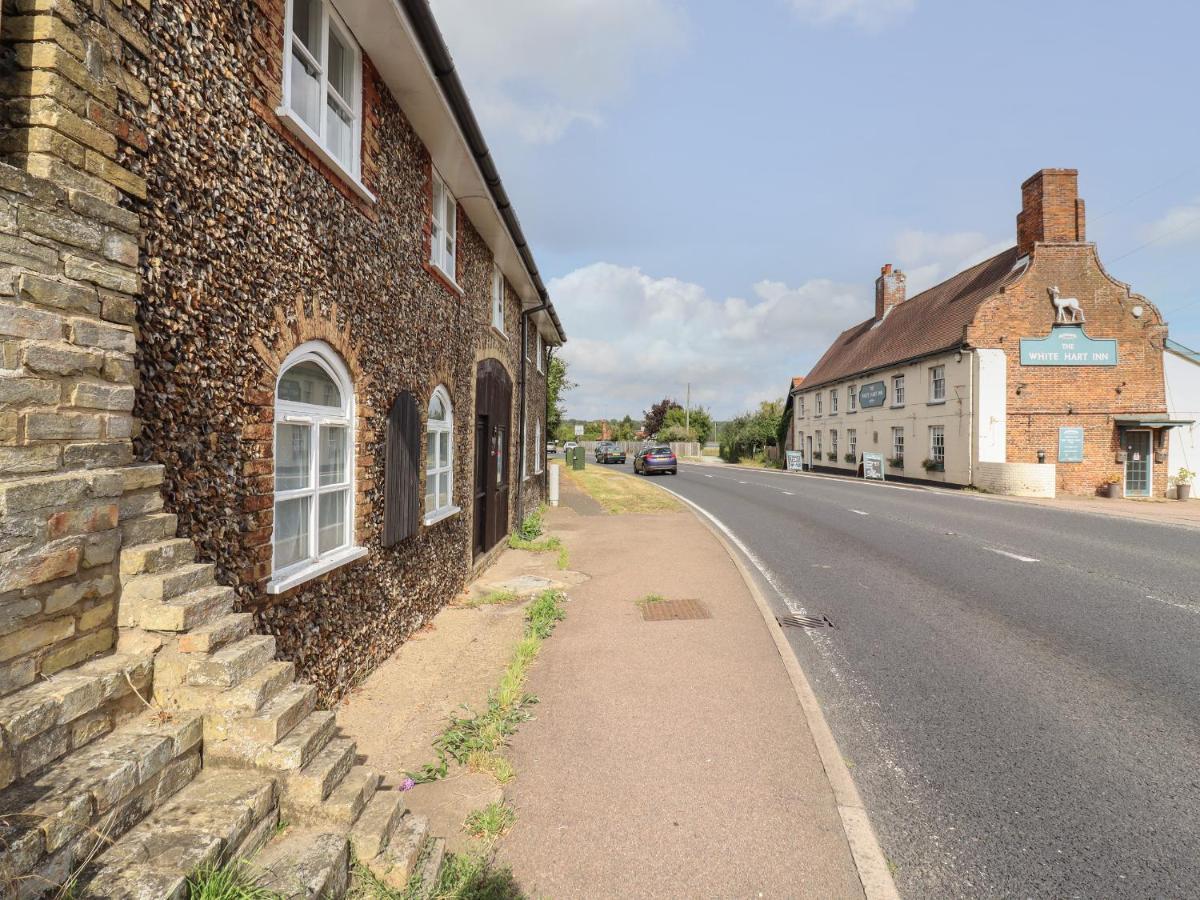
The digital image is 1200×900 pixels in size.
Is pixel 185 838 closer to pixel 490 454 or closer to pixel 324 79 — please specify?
pixel 324 79

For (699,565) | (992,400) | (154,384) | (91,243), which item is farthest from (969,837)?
(992,400)

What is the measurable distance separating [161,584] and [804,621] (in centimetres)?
569

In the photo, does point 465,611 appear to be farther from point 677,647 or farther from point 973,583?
point 973,583

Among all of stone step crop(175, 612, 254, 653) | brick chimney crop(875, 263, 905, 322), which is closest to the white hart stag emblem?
brick chimney crop(875, 263, 905, 322)

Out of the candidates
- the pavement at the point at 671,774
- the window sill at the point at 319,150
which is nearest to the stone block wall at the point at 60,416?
the window sill at the point at 319,150

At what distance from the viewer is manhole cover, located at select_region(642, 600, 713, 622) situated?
6.49 meters

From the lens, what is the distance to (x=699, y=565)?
9.03m

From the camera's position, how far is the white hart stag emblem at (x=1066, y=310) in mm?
21312

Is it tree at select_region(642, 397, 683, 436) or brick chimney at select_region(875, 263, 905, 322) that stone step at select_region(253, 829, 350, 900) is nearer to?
brick chimney at select_region(875, 263, 905, 322)

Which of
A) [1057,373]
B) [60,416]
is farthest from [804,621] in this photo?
[1057,373]

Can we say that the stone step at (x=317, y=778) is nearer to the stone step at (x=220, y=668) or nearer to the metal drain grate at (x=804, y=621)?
the stone step at (x=220, y=668)

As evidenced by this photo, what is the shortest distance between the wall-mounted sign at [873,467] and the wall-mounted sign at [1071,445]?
700 centimetres

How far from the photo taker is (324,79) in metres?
4.31

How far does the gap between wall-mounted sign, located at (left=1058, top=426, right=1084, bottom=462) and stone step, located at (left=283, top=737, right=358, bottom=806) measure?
1003 inches
